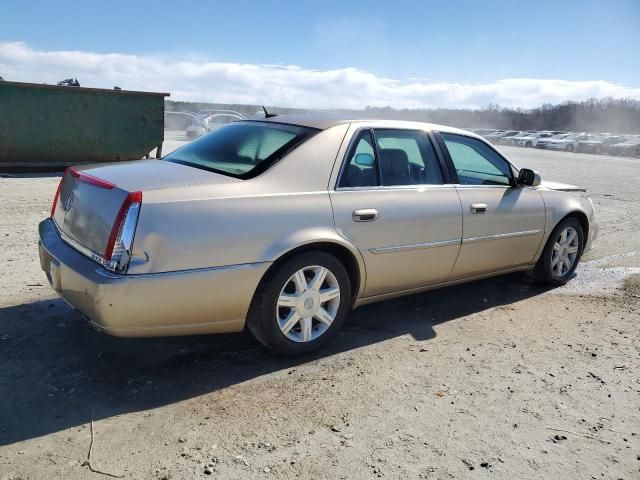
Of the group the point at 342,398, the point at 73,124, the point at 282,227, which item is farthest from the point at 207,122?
the point at 342,398

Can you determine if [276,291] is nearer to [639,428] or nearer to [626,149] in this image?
[639,428]

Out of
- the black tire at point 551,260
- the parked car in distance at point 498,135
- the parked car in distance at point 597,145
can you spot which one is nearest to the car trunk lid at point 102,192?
the black tire at point 551,260

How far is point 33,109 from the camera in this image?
10.9 m

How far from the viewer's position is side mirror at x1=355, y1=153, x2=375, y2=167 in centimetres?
392

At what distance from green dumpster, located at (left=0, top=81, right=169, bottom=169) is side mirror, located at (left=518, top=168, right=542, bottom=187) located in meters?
9.22

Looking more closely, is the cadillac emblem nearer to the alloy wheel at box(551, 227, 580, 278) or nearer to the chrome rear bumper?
the chrome rear bumper

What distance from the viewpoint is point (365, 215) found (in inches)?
148

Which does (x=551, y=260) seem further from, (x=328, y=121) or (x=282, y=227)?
(x=282, y=227)

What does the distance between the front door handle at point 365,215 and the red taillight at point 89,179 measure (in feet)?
4.93

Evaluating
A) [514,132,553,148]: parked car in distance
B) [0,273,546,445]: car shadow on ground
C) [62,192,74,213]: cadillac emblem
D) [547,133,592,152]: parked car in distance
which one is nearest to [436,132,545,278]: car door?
[0,273,546,445]: car shadow on ground

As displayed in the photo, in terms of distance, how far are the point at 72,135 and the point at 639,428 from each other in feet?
36.7

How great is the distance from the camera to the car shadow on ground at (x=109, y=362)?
2.94m

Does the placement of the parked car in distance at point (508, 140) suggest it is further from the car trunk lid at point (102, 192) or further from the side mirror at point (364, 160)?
the car trunk lid at point (102, 192)

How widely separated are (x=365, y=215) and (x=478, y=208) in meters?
1.22
